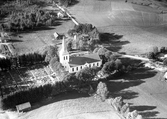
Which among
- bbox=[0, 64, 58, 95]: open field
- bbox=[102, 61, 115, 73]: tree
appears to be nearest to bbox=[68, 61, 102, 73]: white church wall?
bbox=[102, 61, 115, 73]: tree

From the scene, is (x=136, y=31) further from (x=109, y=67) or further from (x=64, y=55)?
(x=64, y=55)

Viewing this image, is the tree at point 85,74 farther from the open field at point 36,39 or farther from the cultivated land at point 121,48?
the open field at point 36,39

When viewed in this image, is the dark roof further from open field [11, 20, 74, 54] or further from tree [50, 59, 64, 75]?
open field [11, 20, 74, 54]

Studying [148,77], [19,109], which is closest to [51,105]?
[19,109]

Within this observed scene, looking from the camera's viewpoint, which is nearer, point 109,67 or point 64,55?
point 64,55

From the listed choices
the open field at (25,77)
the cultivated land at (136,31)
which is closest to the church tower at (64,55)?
the open field at (25,77)

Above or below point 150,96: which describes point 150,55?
above

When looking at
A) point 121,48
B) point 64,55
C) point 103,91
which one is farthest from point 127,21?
point 103,91
